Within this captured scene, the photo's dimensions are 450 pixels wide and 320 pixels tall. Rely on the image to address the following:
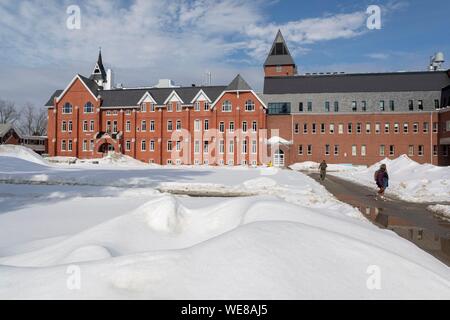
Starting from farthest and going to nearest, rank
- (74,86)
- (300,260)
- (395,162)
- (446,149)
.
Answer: (74,86) → (446,149) → (395,162) → (300,260)

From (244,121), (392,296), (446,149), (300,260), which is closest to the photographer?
(392,296)

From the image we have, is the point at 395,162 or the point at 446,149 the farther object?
the point at 446,149

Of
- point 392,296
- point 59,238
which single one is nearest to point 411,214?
point 392,296

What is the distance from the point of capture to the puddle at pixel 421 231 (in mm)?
7220

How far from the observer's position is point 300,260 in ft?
12.5

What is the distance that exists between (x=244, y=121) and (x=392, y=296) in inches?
1830

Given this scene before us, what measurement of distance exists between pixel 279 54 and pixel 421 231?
6170cm

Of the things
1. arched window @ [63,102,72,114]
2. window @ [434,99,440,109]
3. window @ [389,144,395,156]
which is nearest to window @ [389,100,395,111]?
window @ [389,144,395,156]

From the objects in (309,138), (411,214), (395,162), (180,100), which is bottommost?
(411,214)

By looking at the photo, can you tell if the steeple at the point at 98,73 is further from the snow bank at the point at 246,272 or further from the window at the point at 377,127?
the snow bank at the point at 246,272

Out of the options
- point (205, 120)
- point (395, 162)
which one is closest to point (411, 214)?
point (395, 162)

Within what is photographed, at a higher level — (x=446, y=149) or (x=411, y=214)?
(x=446, y=149)

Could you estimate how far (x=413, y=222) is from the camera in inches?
403

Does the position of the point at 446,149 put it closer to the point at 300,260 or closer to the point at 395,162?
the point at 395,162
